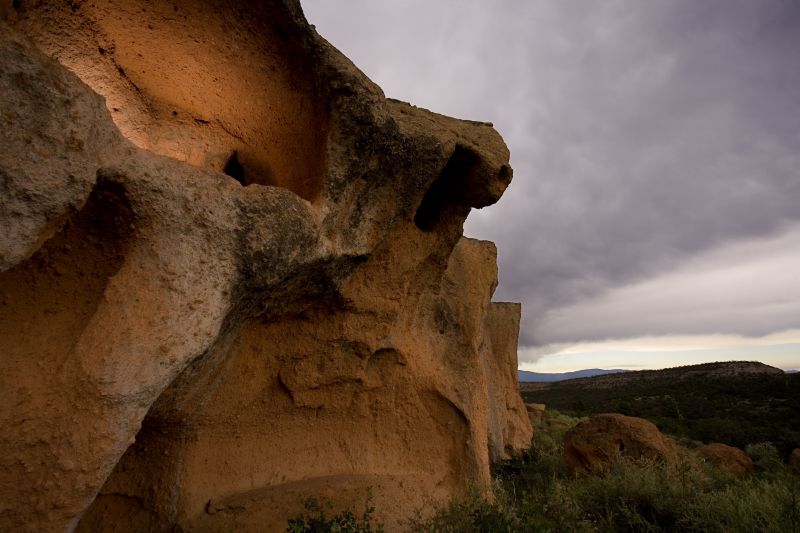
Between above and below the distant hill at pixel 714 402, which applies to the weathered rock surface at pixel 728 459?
below

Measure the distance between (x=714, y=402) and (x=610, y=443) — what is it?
57.8 feet

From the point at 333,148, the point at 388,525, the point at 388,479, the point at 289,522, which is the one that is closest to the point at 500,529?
the point at 388,525

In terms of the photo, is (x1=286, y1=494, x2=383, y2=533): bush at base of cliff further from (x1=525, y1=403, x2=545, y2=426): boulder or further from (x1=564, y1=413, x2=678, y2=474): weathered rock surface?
(x1=525, y1=403, x2=545, y2=426): boulder

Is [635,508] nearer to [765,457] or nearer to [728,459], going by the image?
[728,459]

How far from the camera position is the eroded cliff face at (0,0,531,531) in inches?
85.0

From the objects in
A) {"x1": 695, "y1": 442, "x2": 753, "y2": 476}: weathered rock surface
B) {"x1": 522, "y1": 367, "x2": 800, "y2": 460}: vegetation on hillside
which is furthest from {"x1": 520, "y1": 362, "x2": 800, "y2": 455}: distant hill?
{"x1": 695, "y1": 442, "x2": 753, "y2": 476}: weathered rock surface

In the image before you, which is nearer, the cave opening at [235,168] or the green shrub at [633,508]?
the green shrub at [633,508]

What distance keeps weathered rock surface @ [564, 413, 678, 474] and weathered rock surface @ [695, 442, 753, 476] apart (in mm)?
2487

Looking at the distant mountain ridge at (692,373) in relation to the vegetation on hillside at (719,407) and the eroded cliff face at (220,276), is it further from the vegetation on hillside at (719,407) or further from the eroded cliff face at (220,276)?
the eroded cliff face at (220,276)

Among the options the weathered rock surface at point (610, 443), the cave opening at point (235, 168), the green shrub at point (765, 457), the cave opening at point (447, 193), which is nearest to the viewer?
the cave opening at point (235, 168)

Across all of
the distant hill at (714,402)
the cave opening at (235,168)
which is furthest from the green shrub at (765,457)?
the cave opening at (235,168)

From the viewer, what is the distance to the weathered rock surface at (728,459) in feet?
30.2

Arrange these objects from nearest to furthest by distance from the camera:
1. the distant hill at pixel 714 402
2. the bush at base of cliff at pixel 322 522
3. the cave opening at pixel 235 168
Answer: the bush at base of cliff at pixel 322 522
the cave opening at pixel 235 168
the distant hill at pixel 714 402

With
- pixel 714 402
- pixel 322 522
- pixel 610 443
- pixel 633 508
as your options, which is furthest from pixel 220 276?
pixel 714 402
